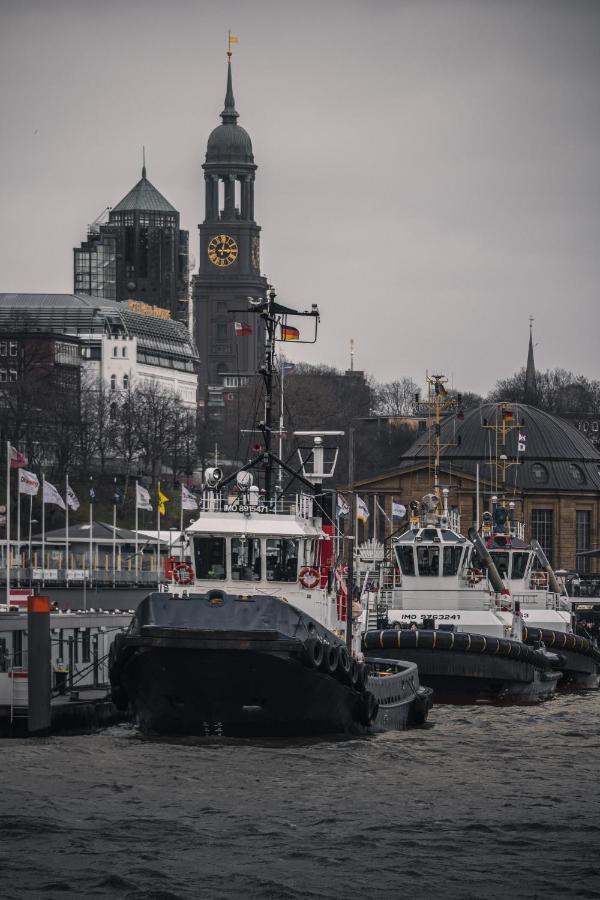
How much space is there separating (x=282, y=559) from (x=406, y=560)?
18.5 m

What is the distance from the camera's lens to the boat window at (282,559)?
188 ft

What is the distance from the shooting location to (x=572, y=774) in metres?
52.9

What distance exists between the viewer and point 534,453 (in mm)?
173750

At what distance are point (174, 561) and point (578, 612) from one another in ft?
265

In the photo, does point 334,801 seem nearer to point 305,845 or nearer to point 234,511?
point 305,845

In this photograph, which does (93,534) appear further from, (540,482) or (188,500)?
(540,482)

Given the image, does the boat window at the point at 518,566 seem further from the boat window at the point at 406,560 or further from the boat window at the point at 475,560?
the boat window at the point at 406,560

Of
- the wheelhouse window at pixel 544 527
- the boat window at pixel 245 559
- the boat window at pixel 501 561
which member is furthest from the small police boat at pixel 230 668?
the wheelhouse window at pixel 544 527

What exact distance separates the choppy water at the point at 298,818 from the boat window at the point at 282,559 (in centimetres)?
500

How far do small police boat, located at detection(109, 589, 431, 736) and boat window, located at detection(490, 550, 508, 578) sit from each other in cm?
3082

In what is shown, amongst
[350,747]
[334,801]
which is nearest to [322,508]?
[350,747]

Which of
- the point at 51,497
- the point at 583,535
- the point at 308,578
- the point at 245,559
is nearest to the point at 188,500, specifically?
the point at 51,497

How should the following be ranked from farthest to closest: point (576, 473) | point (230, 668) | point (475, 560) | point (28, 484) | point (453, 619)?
point (576, 473), point (28, 484), point (475, 560), point (453, 619), point (230, 668)

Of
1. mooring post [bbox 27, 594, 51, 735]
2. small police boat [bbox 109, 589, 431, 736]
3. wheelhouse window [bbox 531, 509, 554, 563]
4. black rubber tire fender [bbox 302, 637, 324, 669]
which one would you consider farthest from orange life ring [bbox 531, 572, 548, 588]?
wheelhouse window [bbox 531, 509, 554, 563]
